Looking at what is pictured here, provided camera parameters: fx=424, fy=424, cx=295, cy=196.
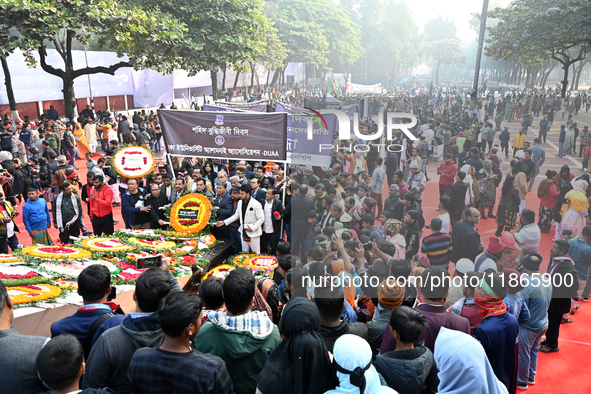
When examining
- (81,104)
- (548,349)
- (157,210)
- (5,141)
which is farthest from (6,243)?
(81,104)

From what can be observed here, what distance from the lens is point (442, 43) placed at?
5.92 meters

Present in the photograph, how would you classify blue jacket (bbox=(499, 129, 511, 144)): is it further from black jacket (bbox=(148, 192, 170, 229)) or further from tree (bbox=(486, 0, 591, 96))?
black jacket (bbox=(148, 192, 170, 229))

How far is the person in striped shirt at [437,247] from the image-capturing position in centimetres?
404

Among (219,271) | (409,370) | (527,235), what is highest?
(527,235)

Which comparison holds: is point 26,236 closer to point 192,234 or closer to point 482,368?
point 192,234

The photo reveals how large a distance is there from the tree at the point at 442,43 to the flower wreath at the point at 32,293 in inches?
204

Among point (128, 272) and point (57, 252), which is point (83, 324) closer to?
point (128, 272)

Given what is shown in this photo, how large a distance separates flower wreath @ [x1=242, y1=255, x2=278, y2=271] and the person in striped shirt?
258 centimetres

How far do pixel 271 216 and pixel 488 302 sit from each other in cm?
432

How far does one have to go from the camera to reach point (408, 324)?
8.87 ft

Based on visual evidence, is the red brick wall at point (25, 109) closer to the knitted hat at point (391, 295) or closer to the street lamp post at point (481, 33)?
the street lamp post at point (481, 33)

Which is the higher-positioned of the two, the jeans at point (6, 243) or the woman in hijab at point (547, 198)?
the woman in hijab at point (547, 198)

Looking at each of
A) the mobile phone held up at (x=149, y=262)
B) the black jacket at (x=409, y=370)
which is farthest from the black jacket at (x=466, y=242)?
the mobile phone held up at (x=149, y=262)

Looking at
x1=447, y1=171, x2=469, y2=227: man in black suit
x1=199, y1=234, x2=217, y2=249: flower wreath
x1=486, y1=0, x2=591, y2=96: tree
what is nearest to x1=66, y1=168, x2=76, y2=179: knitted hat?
x1=199, y1=234, x2=217, y2=249: flower wreath
